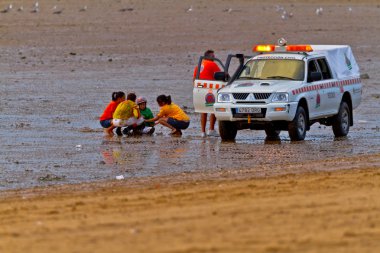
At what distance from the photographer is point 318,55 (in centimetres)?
2048

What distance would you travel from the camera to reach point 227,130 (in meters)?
19.8

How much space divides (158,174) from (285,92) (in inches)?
176

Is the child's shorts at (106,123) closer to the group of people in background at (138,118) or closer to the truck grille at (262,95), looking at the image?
Answer: the group of people in background at (138,118)

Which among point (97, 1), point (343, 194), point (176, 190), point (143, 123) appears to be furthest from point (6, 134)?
point (97, 1)

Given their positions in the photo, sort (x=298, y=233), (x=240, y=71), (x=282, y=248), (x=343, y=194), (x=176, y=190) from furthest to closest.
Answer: (x=240, y=71)
(x=176, y=190)
(x=343, y=194)
(x=298, y=233)
(x=282, y=248)

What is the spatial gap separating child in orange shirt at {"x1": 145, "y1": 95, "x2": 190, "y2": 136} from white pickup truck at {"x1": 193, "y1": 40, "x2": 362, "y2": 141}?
Result: 0.43 m

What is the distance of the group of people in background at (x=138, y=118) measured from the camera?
20500 mm

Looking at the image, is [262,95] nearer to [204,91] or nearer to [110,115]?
[204,91]

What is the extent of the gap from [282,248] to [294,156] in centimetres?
804

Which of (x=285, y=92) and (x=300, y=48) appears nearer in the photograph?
(x=285, y=92)

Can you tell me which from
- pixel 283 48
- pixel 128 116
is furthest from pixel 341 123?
pixel 128 116

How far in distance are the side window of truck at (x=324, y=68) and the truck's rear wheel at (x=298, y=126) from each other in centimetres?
117

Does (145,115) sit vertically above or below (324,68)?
below

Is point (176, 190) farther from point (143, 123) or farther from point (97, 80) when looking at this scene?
point (97, 80)
